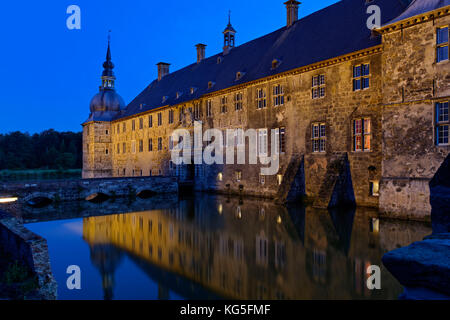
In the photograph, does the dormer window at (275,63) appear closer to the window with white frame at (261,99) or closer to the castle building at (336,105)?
the castle building at (336,105)

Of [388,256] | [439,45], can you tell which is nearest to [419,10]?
[439,45]

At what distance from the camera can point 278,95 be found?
22312 millimetres

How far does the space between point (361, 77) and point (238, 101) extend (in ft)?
33.1

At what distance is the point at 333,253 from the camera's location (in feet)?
31.4

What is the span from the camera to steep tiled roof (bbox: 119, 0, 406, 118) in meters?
18.7

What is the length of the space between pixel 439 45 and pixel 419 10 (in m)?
1.87

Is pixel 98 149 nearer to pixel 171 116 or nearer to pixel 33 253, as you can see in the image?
pixel 171 116

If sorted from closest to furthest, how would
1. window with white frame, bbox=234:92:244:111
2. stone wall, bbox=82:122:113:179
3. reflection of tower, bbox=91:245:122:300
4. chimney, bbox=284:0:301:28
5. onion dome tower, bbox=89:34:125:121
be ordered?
1. reflection of tower, bbox=91:245:122:300
2. window with white frame, bbox=234:92:244:111
3. chimney, bbox=284:0:301:28
4. stone wall, bbox=82:122:113:179
5. onion dome tower, bbox=89:34:125:121

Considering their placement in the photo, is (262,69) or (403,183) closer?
(403,183)

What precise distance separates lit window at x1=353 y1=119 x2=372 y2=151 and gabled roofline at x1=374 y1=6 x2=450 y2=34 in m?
4.44

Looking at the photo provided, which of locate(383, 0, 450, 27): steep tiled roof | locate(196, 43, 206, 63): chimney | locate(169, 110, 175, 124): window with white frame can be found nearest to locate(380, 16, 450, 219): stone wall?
locate(383, 0, 450, 27): steep tiled roof

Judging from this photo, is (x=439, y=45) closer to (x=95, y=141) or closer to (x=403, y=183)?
(x=403, y=183)

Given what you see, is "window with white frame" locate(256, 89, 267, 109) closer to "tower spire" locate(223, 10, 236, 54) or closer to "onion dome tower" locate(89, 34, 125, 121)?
"tower spire" locate(223, 10, 236, 54)

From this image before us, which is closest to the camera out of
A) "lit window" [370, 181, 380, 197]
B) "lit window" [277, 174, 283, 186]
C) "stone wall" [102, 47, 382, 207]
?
"lit window" [370, 181, 380, 197]
